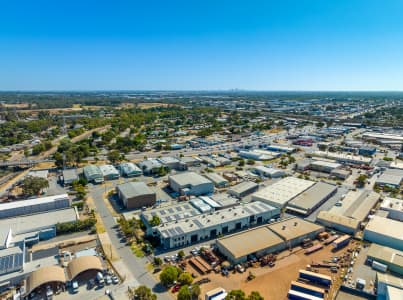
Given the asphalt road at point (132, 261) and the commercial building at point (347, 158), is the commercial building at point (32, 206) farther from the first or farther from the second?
the commercial building at point (347, 158)

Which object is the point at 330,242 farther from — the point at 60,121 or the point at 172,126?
the point at 60,121

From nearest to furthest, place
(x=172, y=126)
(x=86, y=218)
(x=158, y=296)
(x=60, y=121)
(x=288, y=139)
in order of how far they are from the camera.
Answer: (x=158, y=296)
(x=86, y=218)
(x=288, y=139)
(x=172, y=126)
(x=60, y=121)

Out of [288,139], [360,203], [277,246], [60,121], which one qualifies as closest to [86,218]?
[277,246]

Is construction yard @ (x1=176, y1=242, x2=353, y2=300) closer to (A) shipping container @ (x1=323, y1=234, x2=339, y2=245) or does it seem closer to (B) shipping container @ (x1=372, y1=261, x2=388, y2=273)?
(A) shipping container @ (x1=323, y1=234, x2=339, y2=245)

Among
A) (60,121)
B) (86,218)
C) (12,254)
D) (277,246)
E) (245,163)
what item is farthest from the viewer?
(60,121)

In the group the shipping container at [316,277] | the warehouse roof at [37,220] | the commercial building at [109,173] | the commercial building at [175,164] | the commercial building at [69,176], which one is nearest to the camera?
the shipping container at [316,277]

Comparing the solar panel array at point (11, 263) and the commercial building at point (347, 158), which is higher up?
the commercial building at point (347, 158)

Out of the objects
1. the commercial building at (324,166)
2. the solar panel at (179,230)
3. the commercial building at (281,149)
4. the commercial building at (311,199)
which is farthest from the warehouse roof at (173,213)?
the commercial building at (281,149)
